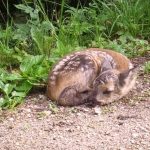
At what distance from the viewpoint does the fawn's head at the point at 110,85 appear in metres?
7.01

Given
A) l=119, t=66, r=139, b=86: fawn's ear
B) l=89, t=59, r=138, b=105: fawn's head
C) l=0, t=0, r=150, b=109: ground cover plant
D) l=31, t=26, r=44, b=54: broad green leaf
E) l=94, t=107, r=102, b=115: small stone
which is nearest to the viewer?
l=94, t=107, r=102, b=115: small stone

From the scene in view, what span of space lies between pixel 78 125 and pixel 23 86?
132 centimetres

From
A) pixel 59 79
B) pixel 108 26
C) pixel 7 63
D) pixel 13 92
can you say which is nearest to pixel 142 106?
pixel 59 79

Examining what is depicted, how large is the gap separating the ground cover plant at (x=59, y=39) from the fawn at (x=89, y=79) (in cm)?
37

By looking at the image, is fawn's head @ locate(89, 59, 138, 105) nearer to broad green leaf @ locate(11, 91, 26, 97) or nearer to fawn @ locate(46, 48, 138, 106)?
fawn @ locate(46, 48, 138, 106)

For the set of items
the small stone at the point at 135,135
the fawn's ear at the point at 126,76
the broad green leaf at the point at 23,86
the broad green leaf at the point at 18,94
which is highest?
the fawn's ear at the point at 126,76

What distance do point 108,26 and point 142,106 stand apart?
3.16m

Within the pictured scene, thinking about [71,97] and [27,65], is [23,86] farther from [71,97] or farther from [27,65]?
[71,97]

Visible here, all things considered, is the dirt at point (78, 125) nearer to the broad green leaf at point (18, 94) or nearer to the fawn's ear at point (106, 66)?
the broad green leaf at point (18, 94)

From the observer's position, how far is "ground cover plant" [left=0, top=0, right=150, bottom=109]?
7531 mm

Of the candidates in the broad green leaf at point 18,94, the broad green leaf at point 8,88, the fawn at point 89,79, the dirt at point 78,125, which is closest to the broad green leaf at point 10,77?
the broad green leaf at point 8,88

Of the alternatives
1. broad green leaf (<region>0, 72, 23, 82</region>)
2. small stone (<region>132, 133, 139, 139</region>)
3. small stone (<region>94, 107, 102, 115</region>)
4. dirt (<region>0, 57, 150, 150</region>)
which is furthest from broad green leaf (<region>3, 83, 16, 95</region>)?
small stone (<region>132, 133, 139, 139</region>)

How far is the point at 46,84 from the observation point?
759cm

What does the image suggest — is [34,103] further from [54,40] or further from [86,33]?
[86,33]
